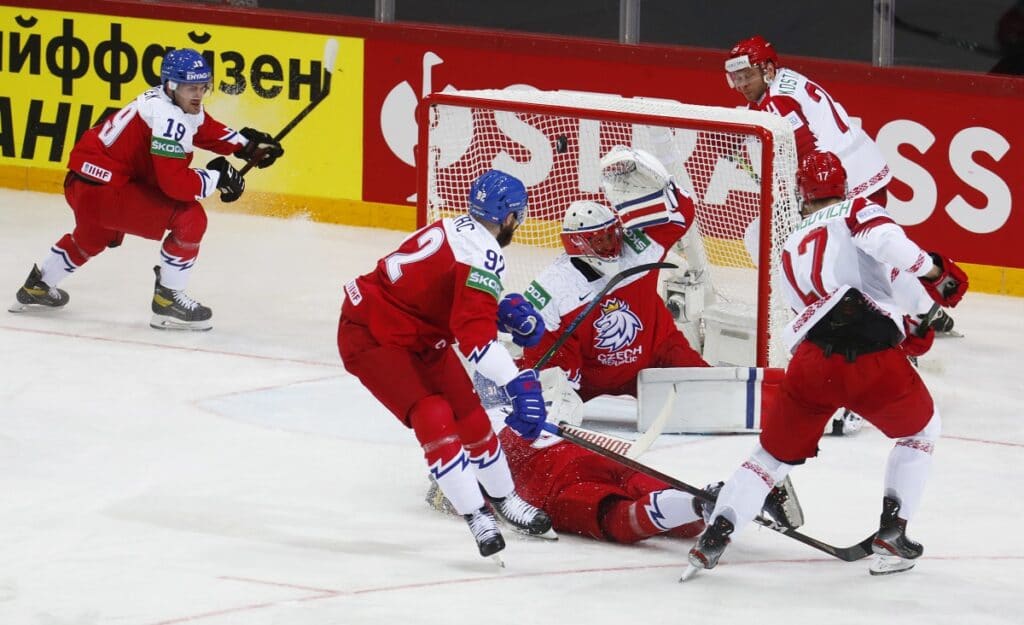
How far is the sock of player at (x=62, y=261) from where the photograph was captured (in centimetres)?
799

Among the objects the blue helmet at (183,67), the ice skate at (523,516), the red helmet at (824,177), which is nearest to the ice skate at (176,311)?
the blue helmet at (183,67)

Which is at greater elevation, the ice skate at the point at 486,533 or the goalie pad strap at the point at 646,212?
the goalie pad strap at the point at 646,212

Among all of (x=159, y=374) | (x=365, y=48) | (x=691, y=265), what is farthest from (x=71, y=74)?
(x=691, y=265)

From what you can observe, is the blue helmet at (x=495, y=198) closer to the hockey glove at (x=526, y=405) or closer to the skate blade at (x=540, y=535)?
the hockey glove at (x=526, y=405)

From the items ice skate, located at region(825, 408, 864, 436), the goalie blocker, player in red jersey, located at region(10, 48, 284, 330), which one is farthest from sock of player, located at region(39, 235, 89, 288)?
ice skate, located at region(825, 408, 864, 436)

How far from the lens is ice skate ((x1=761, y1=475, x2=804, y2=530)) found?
16.8ft

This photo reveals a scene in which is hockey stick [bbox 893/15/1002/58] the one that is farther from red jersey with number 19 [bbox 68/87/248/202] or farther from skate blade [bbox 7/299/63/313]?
skate blade [bbox 7/299/63/313]

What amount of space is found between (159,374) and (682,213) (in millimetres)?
2098

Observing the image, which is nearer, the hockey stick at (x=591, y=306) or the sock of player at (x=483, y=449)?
the sock of player at (x=483, y=449)

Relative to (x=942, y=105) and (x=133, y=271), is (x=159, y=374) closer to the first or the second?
(x=133, y=271)

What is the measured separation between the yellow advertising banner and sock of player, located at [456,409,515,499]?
499cm

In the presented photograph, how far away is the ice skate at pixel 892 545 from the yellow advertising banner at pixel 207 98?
5505 millimetres

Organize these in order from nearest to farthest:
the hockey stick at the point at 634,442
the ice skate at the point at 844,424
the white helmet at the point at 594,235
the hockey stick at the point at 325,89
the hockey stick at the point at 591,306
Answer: the hockey stick at the point at 591,306, the hockey stick at the point at 634,442, the white helmet at the point at 594,235, the ice skate at the point at 844,424, the hockey stick at the point at 325,89

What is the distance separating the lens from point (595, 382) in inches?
254
